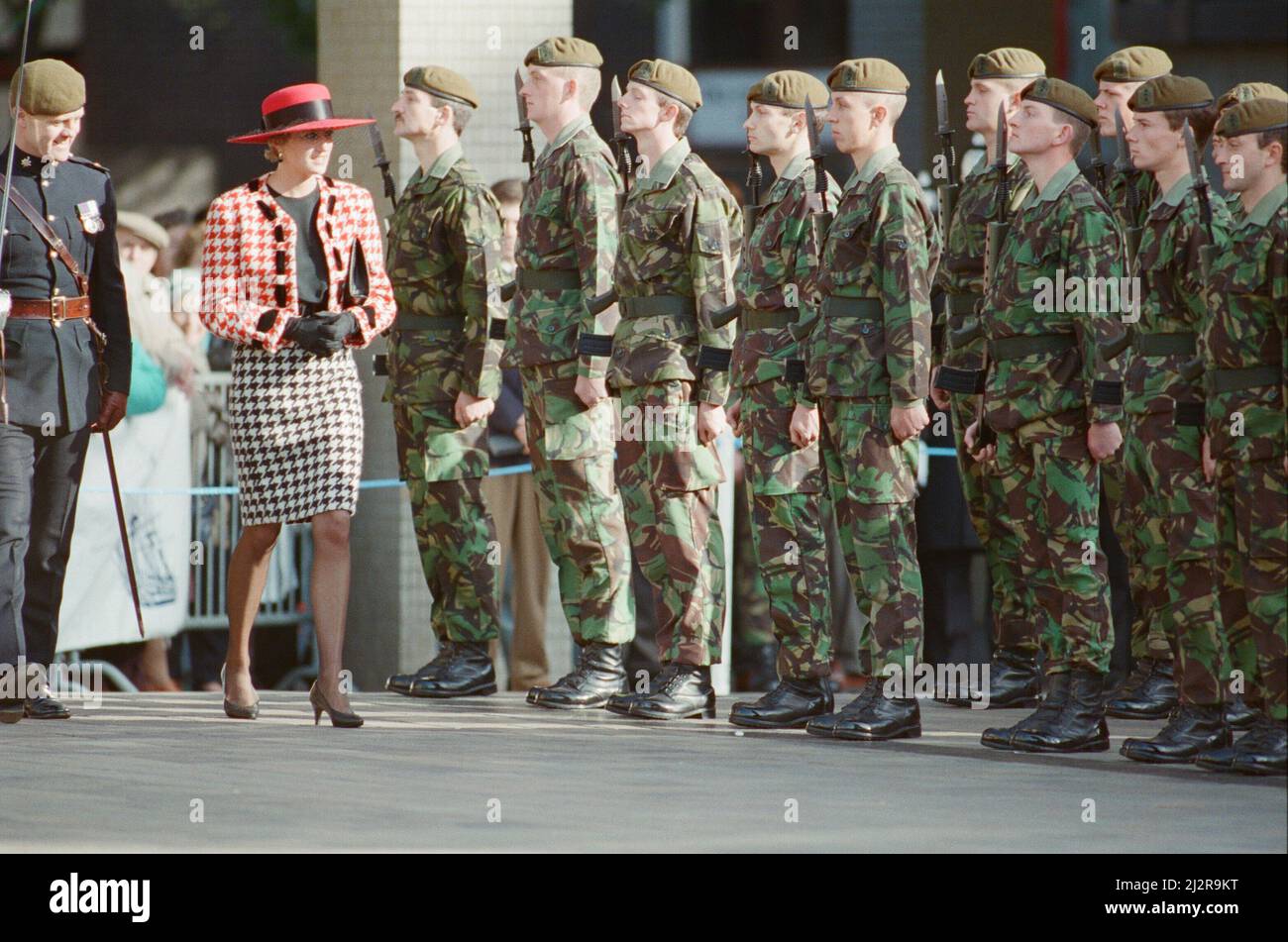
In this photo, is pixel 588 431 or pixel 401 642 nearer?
pixel 588 431

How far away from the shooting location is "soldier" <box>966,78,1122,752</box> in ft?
23.7

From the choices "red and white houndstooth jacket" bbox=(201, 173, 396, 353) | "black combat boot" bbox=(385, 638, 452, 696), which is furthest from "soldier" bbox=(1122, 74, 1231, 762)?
"black combat boot" bbox=(385, 638, 452, 696)

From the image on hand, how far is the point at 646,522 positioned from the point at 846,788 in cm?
194

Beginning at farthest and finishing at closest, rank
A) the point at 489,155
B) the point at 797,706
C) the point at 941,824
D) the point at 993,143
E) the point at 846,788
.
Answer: the point at 489,155 → the point at 993,143 → the point at 797,706 → the point at 846,788 → the point at 941,824

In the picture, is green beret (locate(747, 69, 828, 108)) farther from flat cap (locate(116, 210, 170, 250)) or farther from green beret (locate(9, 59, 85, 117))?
flat cap (locate(116, 210, 170, 250))

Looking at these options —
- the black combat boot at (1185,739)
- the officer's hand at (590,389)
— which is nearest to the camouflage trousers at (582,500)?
the officer's hand at (590,389)

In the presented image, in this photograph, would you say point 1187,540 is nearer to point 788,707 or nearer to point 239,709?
point 788,707

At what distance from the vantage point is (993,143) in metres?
8.56

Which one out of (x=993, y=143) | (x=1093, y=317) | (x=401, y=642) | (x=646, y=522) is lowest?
(x=401, y=642)

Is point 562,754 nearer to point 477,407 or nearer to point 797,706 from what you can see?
point 797,706

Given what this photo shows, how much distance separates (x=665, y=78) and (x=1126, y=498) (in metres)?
2.09

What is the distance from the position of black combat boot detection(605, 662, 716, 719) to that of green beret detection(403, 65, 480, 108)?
2.30 m

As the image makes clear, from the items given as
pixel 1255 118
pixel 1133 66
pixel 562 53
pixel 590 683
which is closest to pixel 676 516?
pixel 590 683

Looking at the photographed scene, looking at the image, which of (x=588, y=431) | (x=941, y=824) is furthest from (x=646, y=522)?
(x=941, y=824)
